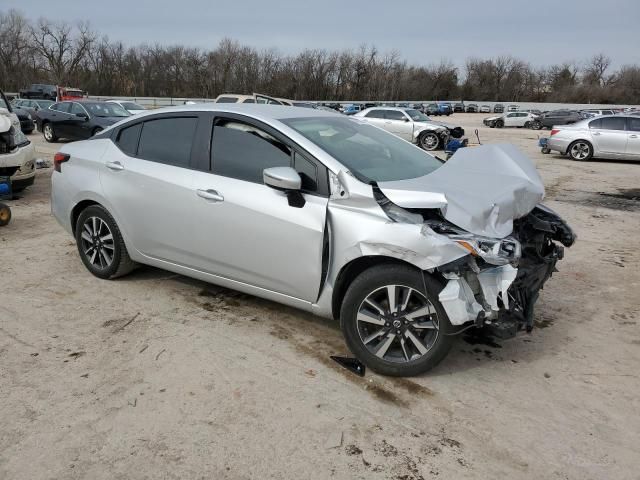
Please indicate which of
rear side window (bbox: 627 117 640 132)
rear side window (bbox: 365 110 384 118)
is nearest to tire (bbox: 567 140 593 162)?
rear side window (bbox: 627 117 640 132)

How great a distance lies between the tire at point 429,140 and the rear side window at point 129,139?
16044mm

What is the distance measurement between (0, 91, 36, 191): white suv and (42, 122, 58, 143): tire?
410 inches

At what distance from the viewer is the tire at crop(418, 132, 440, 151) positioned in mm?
19359

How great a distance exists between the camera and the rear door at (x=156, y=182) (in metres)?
4.03

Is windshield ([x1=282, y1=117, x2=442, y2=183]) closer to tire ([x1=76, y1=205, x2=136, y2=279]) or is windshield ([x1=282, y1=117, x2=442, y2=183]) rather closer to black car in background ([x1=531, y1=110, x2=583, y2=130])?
tire ([x1=76, y1=205, x2=136, y2=279])

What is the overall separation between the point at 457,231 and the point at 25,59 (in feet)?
310

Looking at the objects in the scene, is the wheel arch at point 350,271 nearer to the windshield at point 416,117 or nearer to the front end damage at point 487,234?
the front end damage at point 487,234

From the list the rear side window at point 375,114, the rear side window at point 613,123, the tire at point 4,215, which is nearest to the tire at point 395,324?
the tire at point 4,215

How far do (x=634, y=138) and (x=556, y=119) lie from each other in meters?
26.7

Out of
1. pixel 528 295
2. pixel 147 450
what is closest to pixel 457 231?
pixel 528 295

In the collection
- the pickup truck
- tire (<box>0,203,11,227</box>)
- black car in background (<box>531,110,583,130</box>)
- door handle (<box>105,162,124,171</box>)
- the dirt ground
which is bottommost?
the dirt ground

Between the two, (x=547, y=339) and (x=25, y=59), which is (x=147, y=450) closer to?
(x=547, y=339)

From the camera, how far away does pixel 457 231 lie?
10.0 feet

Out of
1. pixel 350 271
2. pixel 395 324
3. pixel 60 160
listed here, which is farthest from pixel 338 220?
pixel 60 160
